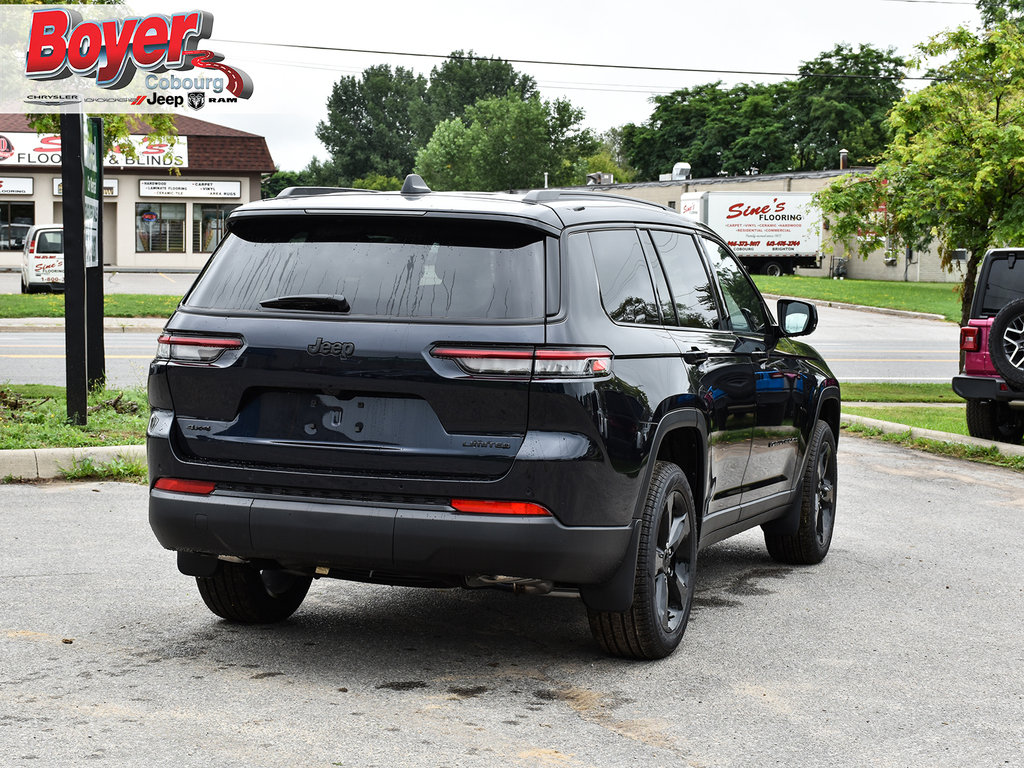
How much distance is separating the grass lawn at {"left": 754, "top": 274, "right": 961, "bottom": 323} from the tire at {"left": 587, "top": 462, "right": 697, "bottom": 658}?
32.1 meters

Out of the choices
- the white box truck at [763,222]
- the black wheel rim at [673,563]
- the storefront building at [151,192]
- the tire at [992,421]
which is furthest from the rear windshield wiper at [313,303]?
the white box truck at [763,222]

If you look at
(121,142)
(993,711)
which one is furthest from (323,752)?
(121,142)

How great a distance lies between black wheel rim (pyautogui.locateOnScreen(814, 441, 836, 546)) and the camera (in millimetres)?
7594

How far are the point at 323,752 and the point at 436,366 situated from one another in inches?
54.4

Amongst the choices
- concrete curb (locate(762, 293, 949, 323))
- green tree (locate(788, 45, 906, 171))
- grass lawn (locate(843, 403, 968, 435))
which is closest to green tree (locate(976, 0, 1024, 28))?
green tree (locate(788, 45, 906, 171))

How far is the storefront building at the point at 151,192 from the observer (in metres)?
53.3

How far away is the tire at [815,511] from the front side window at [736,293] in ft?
2.97

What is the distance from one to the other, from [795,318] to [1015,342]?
5105 mm

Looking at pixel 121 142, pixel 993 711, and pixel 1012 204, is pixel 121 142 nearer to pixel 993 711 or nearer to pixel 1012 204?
pixel 1012 204

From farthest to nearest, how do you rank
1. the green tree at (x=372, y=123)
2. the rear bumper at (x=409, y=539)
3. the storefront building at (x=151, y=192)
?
the green tree at (x=372, y=123) < the storefront building at (x=151, y=192) < the rear bumper at (x=409, y=539)

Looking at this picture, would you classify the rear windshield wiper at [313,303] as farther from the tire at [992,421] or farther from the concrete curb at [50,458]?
the tire at [992,421]

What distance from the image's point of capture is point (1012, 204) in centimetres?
1647

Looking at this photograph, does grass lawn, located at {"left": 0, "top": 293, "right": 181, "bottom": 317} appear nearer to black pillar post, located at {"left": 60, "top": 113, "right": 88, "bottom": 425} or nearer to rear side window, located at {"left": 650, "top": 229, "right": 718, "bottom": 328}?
black pillar post, located at {"left": 60, "top": 113, "right": 88, "bottom": 425}

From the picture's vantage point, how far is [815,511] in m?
7.43
